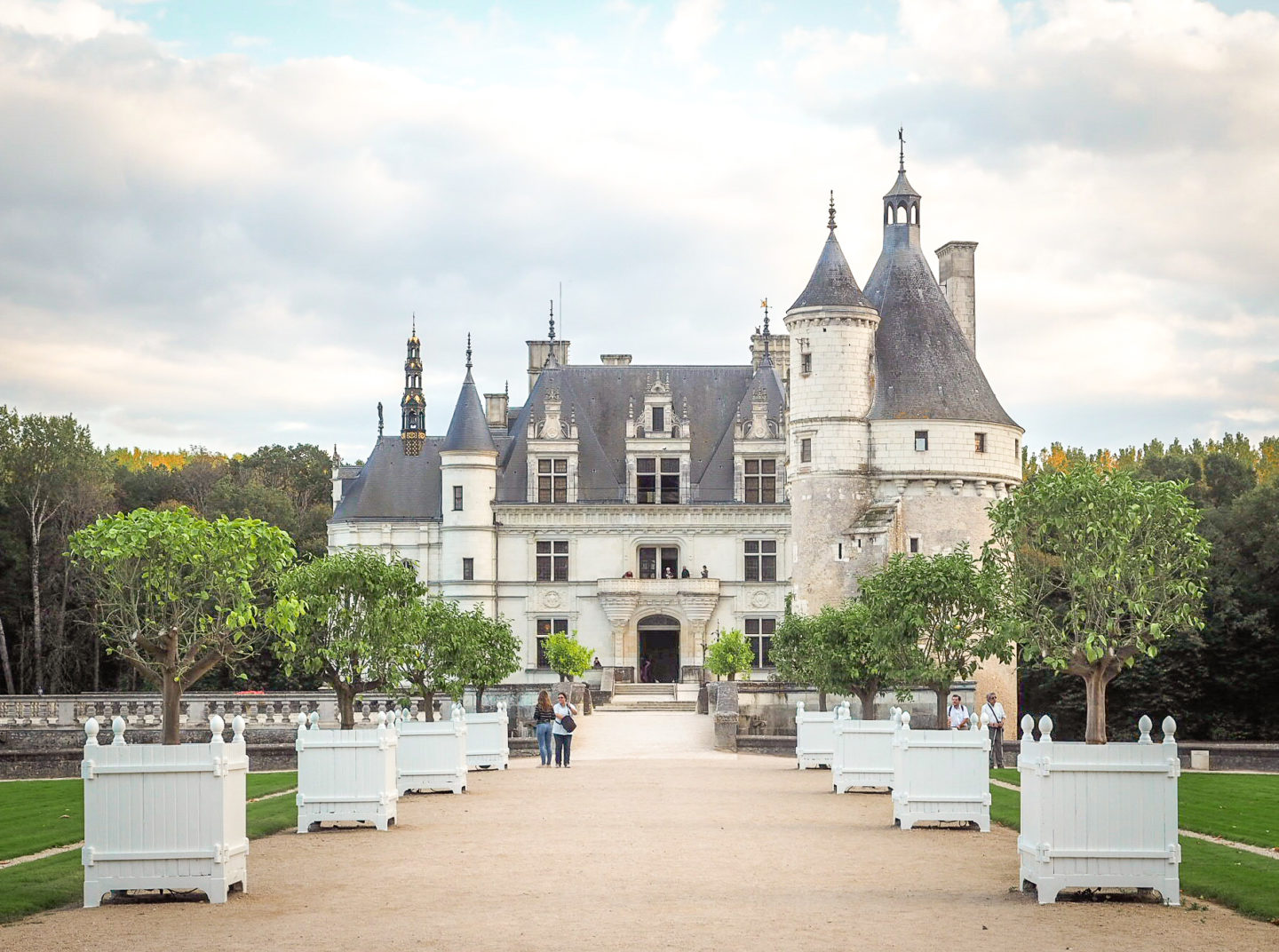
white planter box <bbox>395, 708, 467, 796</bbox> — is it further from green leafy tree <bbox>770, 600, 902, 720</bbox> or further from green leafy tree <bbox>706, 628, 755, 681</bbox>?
green leafy tree <bbox>706, 628, 755, 681</bbox>

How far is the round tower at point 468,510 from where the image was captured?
53656 mm

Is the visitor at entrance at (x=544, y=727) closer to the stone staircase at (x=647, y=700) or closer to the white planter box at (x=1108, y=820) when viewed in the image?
the stone staircase at (x=647, y=700)

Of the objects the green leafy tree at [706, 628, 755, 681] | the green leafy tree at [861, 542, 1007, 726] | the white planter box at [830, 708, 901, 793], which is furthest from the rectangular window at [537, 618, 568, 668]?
the white planter box at [830, 708, 901, 793]

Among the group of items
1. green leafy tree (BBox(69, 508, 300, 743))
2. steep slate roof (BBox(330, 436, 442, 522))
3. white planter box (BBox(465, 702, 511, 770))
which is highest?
steep slate roof (BBox(330, 436, 442, 522))

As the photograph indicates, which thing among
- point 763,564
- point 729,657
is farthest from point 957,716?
point 763,564

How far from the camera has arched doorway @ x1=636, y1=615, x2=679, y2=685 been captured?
53.9 metres

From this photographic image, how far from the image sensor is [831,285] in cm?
4738

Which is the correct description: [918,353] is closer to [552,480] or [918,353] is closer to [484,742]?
[552,480]

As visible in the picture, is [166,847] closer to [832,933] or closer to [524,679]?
[832,933]

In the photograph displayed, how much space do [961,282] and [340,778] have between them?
37.3 meters

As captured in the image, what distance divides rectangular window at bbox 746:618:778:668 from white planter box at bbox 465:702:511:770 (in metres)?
24.7

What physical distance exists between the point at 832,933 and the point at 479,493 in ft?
143

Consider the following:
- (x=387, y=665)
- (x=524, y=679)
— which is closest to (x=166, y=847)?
(x=387, y=665)

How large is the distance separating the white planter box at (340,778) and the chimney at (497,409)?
39.5 metres
